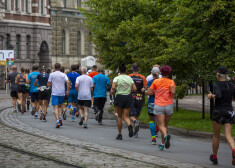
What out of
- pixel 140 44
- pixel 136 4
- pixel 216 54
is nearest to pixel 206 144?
pixel 216 54

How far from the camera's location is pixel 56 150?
1304cm

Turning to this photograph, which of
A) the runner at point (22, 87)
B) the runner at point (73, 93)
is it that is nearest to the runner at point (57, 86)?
the runner at point (73, 93)

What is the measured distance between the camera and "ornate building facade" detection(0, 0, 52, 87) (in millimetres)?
52469

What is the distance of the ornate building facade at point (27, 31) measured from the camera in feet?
172

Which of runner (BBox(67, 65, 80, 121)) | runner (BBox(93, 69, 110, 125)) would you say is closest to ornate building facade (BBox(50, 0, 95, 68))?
runner (BBox(67, 65, 80, 121))

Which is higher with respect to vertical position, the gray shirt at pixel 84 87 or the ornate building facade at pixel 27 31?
the ornate building facade at pixel 27 31

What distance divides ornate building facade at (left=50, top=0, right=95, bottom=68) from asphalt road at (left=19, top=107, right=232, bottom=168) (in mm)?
41111

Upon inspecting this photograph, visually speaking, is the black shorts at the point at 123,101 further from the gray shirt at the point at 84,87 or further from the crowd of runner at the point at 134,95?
the gray shirt at the point at 84,87

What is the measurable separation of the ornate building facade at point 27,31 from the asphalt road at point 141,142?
32.3 meters

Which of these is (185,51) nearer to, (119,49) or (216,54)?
(216,54)

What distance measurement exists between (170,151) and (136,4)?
16476 millimetres

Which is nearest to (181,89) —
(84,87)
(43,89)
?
(84,87)

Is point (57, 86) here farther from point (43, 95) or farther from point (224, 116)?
point (224, 116)

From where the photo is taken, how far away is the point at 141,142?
14.8 m
